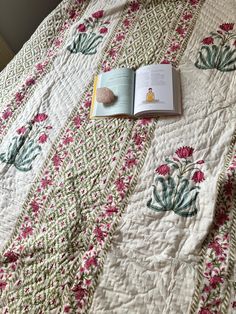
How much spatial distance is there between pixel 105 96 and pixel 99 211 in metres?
0.46

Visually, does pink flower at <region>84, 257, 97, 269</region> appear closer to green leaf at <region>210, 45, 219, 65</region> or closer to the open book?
the open book

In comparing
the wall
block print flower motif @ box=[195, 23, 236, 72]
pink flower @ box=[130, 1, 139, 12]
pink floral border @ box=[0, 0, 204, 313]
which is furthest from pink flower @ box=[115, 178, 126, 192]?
the wall

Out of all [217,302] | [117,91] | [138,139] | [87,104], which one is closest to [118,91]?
[117,91]

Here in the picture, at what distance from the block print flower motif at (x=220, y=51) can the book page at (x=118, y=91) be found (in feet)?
0.87

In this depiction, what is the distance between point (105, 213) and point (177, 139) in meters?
0.34

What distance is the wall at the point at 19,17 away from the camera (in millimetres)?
2166

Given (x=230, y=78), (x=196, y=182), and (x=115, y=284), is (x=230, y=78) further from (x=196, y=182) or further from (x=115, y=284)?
(x=115, y=284)

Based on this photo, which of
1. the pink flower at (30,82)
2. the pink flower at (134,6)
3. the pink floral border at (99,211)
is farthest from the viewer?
the pink flower at (134,6)

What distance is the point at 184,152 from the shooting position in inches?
42.3

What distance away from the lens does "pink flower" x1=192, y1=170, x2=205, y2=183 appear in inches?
39.3

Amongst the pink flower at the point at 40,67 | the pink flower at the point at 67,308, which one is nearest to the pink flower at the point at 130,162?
the pink flower at the point at 67,308

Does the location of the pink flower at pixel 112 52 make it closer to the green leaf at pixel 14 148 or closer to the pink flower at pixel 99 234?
the green leaf at pixel 14 148

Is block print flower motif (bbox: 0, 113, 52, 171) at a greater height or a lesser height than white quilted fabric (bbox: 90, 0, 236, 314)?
greater

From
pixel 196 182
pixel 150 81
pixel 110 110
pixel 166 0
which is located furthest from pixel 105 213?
pixel 166 0
